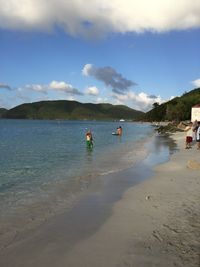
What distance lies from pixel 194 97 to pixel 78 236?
15758 cm

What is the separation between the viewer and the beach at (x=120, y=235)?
6.77 metres

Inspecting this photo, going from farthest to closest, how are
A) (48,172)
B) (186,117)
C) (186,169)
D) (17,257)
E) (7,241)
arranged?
1. (186,117)
2. (48,172)
3. (186,169)
4. (7,241)
5. (17,257)

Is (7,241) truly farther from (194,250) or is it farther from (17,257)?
(194,250)

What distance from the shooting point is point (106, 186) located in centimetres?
1473

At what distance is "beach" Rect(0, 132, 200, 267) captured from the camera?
22.2ft

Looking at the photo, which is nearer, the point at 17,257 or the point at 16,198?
the point at 17,257

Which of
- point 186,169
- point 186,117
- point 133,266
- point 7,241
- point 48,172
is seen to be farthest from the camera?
point 186,117

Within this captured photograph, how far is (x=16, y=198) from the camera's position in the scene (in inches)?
504

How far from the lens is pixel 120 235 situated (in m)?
8.15

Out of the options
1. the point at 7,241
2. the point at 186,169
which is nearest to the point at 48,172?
the point at 186,169

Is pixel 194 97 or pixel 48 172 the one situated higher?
pixel 194 97

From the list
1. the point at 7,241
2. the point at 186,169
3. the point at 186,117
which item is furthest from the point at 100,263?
the point at 186,117

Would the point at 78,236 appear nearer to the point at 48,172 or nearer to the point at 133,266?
the point at 133,266

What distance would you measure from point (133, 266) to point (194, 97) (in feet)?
522
